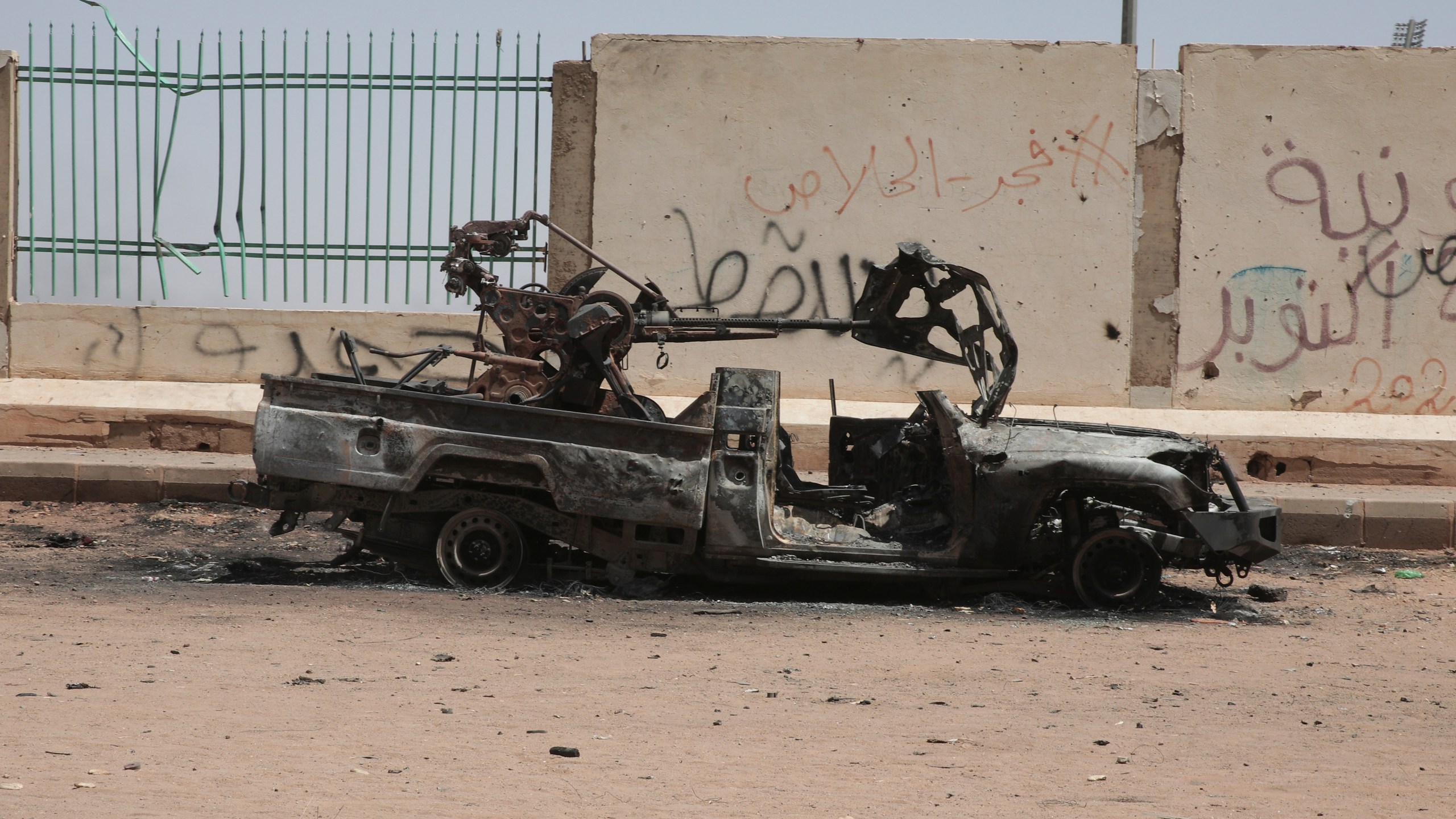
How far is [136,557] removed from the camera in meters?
7.73

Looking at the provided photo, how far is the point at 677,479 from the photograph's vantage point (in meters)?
6.52

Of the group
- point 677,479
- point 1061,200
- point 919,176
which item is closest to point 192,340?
point 919,176

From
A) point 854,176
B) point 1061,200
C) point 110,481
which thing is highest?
point 854,176

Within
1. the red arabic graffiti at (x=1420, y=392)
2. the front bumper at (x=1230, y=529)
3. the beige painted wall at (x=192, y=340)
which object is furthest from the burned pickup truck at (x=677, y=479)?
the red arabic graffiti at (x=1420, y=392)

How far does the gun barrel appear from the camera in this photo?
7023 mm

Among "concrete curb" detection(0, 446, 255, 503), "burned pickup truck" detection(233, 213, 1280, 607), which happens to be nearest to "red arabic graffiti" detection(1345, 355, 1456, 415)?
"burned pickup truck" detection(233, 213, 1280, 607)

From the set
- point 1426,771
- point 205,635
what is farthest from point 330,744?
point 1426,771

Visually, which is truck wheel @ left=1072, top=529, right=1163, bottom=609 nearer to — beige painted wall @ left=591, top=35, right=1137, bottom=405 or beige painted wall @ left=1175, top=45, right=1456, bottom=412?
beige painted wall @ left=591, top=35, right=1137, bottom=405

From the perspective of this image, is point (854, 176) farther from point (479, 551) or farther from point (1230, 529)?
point (479, 551)

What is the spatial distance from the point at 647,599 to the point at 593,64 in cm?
613

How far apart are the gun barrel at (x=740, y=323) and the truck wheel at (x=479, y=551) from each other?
50.7 inches

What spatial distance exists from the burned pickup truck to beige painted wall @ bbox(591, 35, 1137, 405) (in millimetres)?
4441

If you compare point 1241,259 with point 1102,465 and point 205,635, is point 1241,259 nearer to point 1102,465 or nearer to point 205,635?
point 1102,465

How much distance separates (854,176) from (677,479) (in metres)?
5.63
